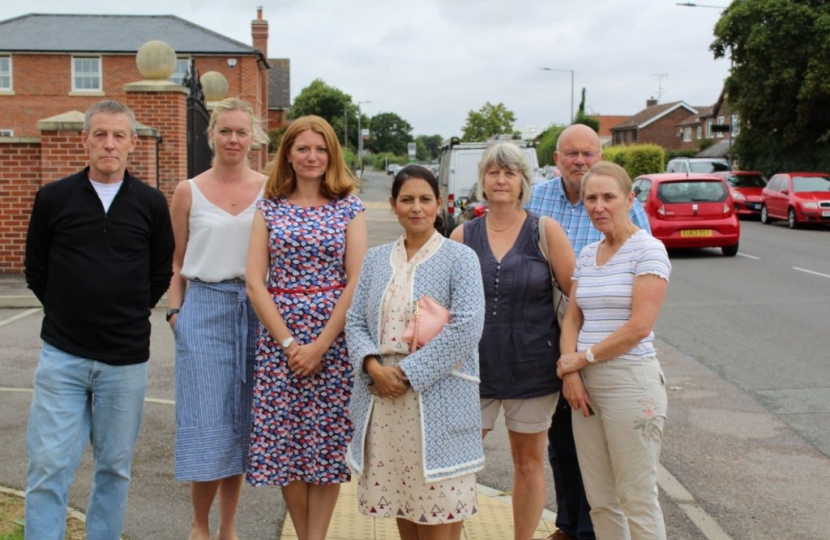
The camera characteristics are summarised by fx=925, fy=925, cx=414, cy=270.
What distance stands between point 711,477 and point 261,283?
3202mm

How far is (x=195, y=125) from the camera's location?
1573cm

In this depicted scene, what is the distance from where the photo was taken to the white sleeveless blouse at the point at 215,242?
161 inches

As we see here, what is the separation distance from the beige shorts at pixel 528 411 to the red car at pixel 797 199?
942 inches

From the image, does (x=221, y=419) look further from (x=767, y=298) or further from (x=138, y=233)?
(x=767, y=298)

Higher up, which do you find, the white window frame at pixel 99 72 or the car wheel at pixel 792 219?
the white window frame at pixel 99 72

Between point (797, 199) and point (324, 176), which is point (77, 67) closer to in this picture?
point (797, 199)

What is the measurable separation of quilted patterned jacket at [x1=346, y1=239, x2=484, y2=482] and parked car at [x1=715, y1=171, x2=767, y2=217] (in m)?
27.4

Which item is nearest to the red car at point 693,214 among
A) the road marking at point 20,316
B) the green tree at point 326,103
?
the road marking at point 20,316

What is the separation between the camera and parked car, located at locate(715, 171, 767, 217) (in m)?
30.3

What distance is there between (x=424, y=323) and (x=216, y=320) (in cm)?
107

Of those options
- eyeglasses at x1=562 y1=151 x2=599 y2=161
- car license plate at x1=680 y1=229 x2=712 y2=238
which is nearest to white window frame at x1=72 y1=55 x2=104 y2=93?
car license plate at x1=680 y1=229 x2=712 y2=238

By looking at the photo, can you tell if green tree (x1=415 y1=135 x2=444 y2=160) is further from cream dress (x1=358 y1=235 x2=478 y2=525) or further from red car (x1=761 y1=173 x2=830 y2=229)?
cream dress (x1=358 y1=235 x2=478 y2=525)

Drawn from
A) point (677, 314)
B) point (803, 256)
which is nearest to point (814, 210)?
point (803, 256)

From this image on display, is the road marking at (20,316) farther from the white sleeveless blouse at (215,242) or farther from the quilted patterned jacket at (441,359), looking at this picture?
the quilted patterned jacket at (441,359)
